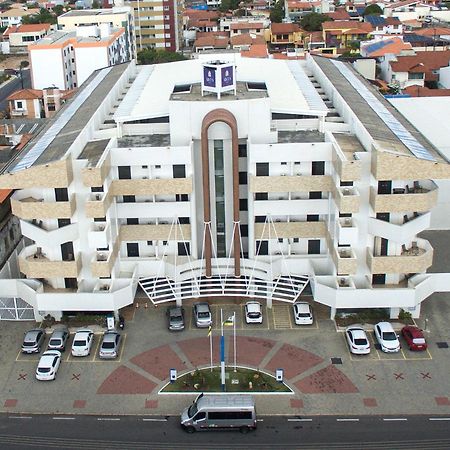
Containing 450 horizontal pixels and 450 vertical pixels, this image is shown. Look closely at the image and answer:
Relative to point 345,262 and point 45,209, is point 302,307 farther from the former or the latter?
point 45,209

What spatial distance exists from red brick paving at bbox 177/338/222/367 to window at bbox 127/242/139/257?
9601mm

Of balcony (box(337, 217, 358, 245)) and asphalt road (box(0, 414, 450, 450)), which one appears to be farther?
balcony (box(337, 217, 358, 245))

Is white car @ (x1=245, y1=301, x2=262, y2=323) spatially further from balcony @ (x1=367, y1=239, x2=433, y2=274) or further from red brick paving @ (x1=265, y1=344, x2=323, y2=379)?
balcony @ (x1=367, y1=239, x2=433, y2=274)

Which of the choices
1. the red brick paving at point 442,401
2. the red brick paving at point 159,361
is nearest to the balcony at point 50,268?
the red brick paving at point 159,361

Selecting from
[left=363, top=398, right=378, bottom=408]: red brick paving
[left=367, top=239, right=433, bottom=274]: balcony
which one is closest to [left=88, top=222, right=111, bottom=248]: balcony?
[left=367, top=239, right=433, bottom=274]: balcony

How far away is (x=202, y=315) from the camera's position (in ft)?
166

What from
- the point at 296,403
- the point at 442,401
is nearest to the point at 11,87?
the point at 296,403

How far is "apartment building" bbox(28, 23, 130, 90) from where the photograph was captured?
4616 inches

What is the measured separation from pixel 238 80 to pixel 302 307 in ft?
73.6

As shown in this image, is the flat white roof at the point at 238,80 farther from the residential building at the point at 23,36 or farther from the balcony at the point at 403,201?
the residential building at the point at 23,36

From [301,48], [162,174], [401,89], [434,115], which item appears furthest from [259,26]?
[162,174]

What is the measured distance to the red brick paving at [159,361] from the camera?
4528 centimetres

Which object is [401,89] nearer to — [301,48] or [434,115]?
[434,115]

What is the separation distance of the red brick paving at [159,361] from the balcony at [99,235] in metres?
8.40
